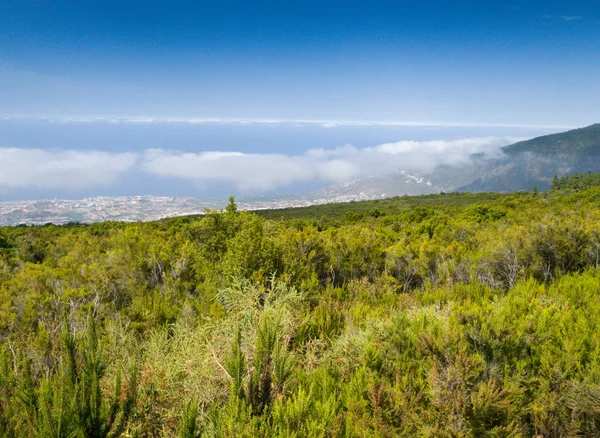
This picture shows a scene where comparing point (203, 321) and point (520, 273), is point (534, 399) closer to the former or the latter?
point (203, 321)

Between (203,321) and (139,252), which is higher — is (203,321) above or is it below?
below

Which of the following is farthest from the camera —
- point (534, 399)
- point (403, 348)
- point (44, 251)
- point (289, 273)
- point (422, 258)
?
point (44, 251)

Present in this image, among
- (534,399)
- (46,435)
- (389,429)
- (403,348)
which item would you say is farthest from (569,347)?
(46,435)

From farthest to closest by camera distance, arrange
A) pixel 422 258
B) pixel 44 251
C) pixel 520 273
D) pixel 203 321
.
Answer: pixel 44 251 < pixel 422 258 < pixel 520 273 < pixel 203 321

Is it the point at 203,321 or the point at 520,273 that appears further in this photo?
the point at 520,273

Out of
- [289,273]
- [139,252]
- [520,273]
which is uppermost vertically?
[139,252]

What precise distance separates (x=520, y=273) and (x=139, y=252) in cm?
1094

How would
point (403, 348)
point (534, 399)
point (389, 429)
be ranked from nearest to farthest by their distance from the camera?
point (389, 429) → point (534, 399) → point (403, 348)

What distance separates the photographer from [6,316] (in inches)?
265

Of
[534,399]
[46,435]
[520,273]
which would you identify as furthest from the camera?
[520,273]

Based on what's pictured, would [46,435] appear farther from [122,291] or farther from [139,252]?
[139,252]

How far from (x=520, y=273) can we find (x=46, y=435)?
1087 cm

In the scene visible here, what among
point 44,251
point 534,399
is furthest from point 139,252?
point 44,251

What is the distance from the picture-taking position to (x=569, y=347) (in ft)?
13.1
